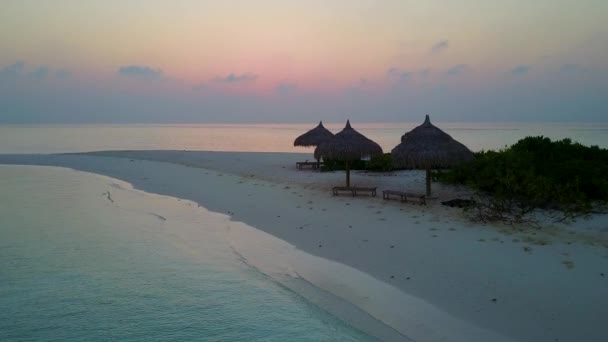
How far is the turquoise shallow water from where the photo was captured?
5.96 m

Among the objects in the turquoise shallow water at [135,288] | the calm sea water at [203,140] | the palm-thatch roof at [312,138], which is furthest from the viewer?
the calm sea water at [203,140]

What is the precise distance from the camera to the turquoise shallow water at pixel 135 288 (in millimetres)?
5961

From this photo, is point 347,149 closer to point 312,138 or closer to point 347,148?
point 347,148

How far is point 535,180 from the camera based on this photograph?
10.0 m

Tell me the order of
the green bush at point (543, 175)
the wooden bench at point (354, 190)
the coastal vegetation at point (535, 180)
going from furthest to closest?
the wooden bench at point (354, 190) → the green bush at point (543, 175) → the coastal vegetation at point (535, 180)

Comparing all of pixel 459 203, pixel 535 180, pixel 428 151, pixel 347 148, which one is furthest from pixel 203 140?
pixel 535 180

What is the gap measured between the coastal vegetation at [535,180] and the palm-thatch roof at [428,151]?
650 mm

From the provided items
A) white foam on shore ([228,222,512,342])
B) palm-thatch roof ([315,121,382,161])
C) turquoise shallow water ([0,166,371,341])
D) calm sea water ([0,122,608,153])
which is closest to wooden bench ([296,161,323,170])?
palm-thatch roof ([315,121,382,161])

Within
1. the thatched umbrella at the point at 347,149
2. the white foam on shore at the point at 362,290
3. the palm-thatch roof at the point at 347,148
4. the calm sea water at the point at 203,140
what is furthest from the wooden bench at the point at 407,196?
the calm sea water at the point at 203,140

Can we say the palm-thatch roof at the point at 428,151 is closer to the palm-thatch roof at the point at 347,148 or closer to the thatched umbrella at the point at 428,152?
the thatched umbrella at the point at 428,152

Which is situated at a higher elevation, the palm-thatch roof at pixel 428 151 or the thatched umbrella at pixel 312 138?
the thatched umbrella at pixel 312 138

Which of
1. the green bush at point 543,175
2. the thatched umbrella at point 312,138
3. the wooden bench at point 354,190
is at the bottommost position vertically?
the wooden bench at point 354,190

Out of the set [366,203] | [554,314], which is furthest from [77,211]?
[554,314]

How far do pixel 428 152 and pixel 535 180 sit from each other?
2.80 metres
